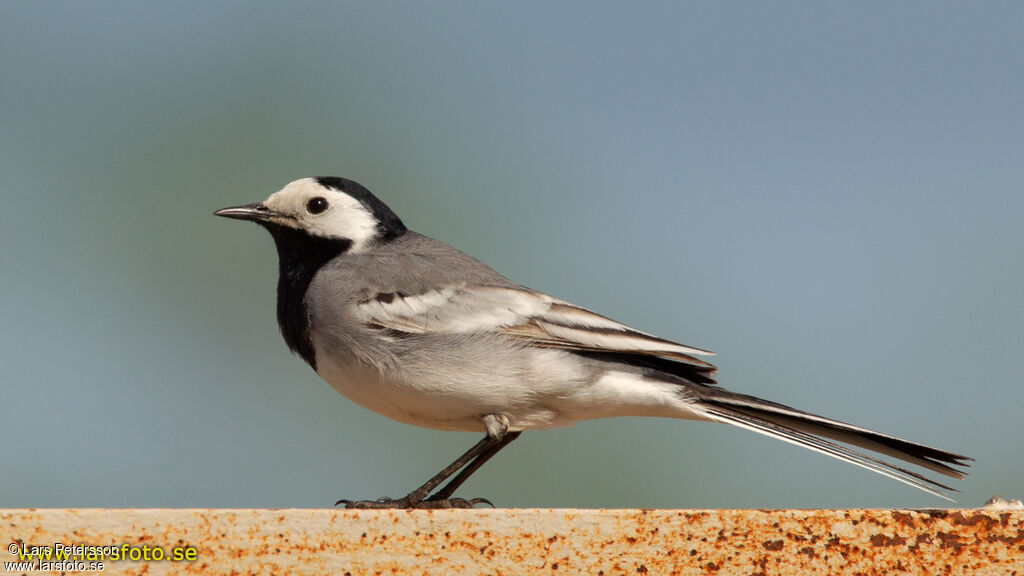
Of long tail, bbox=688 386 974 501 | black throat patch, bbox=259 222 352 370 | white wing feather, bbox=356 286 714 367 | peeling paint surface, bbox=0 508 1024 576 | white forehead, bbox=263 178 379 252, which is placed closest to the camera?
peeling paint surface, bbox=0 508 1024 576

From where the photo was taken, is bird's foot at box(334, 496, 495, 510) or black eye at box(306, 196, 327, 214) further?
black eye at box(306, 196, 327, 214)

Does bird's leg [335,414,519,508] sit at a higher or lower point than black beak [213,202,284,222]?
lower

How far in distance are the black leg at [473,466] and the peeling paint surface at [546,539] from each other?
172 cm

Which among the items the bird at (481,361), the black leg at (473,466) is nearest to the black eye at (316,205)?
the bird at (481,361)

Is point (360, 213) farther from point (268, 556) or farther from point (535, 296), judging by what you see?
point (268, 556)

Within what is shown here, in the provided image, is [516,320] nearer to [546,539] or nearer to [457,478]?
[457,478]

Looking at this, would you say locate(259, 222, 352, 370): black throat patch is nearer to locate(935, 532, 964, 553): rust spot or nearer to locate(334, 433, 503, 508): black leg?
locate(334, 433, 503, 508): black leg

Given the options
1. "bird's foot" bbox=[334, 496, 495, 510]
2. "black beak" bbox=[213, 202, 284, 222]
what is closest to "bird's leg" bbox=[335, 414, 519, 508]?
"bird's foot" bbox=[334, 496, 495, 510]

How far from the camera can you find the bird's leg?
338cm

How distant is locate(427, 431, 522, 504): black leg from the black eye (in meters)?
1.31

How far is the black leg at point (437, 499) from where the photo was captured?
11.0 feet

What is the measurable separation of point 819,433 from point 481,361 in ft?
3.90

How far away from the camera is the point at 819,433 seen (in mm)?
3275

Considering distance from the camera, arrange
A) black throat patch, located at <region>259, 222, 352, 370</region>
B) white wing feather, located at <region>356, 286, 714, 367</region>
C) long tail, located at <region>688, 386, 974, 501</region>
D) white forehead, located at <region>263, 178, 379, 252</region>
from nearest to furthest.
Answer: long tail, located at <region>688, 386, 974, 501</region>, white wing feather, located at <region>356, 286, 714, 367</region>, black throat patch, located at <region>259, 222, 352, 370</region>, white forehead, located at <region>263, 178, 379, 252</region>
